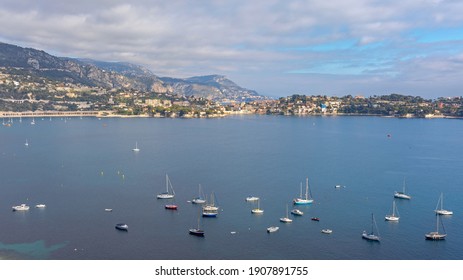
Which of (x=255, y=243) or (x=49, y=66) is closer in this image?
(x=255, y=243)

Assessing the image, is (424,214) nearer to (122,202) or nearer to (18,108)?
(122,202)

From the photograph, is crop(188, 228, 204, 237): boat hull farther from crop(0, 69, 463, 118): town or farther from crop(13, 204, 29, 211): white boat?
crop(0, 69, 463, 118): town

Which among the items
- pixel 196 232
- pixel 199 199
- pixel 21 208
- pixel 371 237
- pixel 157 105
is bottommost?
pixel 21 208

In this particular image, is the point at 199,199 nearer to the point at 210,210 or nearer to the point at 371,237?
the point at 210,210

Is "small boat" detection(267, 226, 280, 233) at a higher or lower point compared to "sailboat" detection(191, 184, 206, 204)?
lower

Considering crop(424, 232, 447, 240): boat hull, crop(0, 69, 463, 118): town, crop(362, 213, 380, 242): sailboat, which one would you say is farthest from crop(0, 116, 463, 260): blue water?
crop(0, 69, 463, 118): town

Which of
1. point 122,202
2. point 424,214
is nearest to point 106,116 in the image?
point 122,202

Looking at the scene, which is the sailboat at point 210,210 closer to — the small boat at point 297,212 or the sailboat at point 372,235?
the small boat at point 297,212

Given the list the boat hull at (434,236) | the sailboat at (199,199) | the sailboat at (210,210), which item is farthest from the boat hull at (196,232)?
the boat hull at (434,236)

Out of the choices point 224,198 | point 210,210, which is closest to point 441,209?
point 224,198
